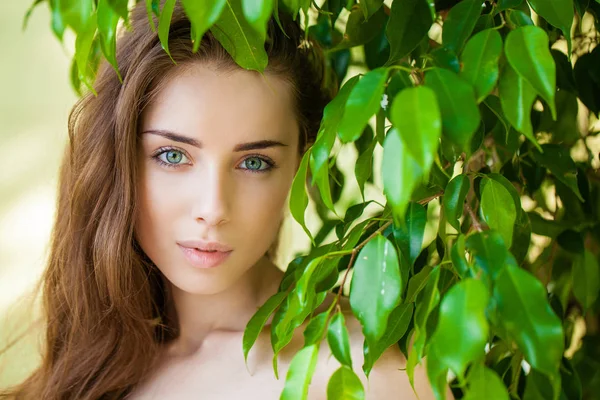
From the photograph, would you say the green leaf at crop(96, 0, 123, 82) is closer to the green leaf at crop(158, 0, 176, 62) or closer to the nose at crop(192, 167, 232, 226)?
the green leaf at crop(158, 0, 176, 62)

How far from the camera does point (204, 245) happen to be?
4.17ft

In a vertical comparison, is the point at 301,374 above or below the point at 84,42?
below

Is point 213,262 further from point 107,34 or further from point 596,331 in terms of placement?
point 596,331

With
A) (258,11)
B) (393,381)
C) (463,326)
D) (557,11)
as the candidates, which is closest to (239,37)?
(258,11)

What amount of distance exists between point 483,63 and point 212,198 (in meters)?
0.63

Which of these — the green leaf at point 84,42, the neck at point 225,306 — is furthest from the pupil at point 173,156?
the green leaf at point 84,42

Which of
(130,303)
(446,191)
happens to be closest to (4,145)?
(130,303)

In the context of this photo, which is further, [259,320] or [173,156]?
[173,156]

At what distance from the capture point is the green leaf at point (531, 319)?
0.63 meters

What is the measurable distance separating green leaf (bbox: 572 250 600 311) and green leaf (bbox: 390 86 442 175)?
0.73 meters

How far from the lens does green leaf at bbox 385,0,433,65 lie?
33.9 inches

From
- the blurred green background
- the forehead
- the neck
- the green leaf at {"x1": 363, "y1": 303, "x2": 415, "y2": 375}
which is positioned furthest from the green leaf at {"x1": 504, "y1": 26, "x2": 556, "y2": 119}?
the blurred green background

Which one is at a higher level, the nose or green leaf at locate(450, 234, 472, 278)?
green leaf at locate(450, 234, 472, 278)

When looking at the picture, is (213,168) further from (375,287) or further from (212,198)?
(375,287)
